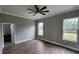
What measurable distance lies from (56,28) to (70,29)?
991 mm

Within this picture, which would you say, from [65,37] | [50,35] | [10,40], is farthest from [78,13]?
[10,40]

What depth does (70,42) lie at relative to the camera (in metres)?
3.52

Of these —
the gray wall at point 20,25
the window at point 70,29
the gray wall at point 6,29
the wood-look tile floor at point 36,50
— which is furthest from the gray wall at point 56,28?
the gray wall at point 6,29

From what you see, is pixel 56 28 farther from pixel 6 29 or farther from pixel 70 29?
pixel 6 29

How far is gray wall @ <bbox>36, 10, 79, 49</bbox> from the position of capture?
11.2 ft

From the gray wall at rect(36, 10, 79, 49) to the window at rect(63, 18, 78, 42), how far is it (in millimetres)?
218

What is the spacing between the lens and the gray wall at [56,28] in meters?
3.41

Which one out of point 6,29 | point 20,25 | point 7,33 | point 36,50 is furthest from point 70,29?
point 6,29

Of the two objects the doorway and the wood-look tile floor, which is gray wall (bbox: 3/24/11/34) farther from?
the wood-look tile floor

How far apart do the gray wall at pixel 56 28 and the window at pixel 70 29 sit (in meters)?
0.22

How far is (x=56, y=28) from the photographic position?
4.35 metres

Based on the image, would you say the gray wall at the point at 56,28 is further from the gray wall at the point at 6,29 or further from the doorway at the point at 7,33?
the gray wall at the point at 6,29
